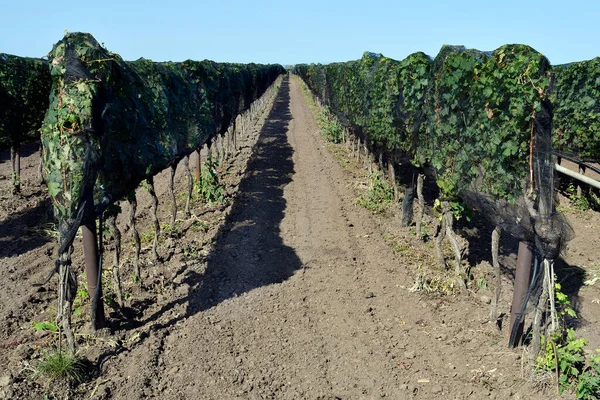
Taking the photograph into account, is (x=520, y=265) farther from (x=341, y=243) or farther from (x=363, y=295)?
(x=341, y=243)

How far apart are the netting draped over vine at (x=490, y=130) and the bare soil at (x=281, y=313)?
65.1 inches

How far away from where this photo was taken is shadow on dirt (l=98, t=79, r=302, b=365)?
7407mm

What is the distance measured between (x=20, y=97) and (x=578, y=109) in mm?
14622

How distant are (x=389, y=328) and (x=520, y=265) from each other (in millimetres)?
1940

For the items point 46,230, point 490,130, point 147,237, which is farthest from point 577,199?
point 46,230

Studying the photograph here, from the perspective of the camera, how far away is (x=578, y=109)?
12867mm

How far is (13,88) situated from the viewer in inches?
487

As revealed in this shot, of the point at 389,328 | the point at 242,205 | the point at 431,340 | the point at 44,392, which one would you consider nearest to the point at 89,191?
the point at 44,392

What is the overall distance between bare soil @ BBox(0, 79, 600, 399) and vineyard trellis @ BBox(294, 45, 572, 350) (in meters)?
0.90

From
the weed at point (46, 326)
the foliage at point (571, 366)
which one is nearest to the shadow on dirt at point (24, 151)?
the weed at point (46, 326)

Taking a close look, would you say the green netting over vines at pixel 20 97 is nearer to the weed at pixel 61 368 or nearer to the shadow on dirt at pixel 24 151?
the shadow on dirt at pixel 24 151

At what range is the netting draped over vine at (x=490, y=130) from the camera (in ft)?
17.7

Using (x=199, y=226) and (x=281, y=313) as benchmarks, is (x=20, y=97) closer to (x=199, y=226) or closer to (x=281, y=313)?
(x=199, y=226)

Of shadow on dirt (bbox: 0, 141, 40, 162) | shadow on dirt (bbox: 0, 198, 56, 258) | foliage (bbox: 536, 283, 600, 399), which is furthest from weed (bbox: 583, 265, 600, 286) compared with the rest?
shadow on dirt (bbox: 0, 141, 40, 162)
